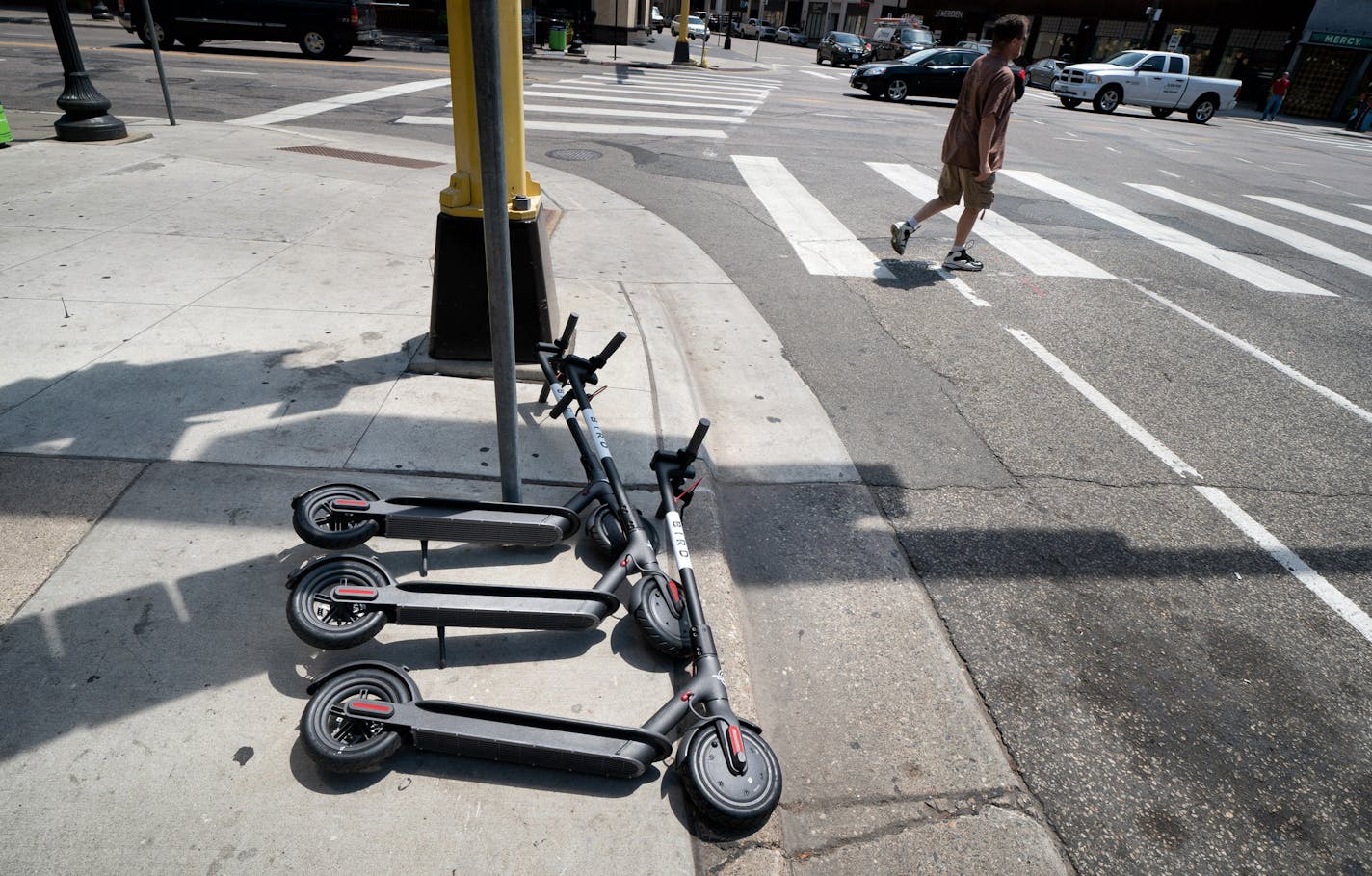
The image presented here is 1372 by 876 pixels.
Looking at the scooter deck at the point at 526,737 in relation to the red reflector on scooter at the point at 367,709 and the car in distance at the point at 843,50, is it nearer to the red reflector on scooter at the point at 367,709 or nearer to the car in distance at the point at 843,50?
the red reflector on scooter at the point at 367,709

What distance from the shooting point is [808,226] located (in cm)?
838

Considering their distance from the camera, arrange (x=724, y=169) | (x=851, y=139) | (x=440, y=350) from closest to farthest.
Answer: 1. (x=440, y=350)
2. (x=724, y=169)
3. (x=851, y=139)

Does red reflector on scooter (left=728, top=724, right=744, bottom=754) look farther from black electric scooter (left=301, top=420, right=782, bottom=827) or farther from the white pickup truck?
A: the white pickup truck

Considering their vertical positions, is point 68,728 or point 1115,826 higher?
point 68,728

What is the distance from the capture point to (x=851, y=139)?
13844 millimetres

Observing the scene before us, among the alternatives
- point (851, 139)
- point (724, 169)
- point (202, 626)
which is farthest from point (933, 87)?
point (202, 626)

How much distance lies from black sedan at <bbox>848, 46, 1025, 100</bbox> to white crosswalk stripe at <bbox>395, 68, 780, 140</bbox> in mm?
2864

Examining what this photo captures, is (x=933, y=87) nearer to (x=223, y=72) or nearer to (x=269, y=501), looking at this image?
(x=223, y=72)

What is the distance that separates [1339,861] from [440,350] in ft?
14.3

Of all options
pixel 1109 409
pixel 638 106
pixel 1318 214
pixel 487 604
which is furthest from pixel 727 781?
pixel 638 106

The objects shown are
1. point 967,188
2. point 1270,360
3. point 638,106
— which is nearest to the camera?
point 1270,360

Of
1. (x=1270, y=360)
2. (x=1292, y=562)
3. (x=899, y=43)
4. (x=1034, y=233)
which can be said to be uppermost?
(x=899, y=43)

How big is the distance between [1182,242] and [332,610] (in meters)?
10.0

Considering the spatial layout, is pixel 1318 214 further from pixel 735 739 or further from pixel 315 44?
pixel 315 44
